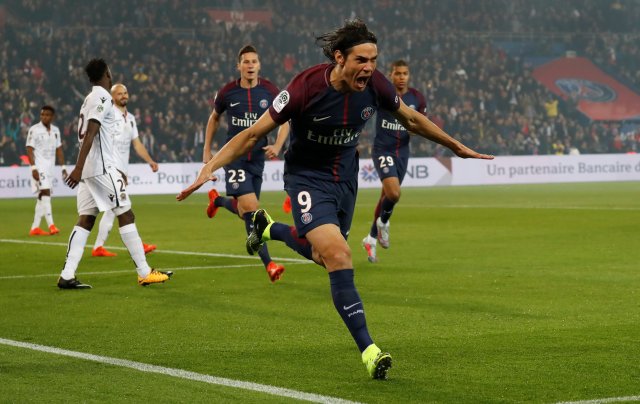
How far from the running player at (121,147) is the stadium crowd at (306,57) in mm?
19303

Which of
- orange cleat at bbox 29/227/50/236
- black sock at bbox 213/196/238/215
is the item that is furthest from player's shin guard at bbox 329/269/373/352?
orange cleat at bbox 29/227/50/236

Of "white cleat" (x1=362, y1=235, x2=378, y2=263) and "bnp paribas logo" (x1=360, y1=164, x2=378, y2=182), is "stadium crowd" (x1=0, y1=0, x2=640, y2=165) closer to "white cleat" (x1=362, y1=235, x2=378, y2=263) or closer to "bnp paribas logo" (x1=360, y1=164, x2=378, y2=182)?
"bnp paribas logo" (x1=360, y1=164, x2=378, y2=182)

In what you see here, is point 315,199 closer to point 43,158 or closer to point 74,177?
point 74,177

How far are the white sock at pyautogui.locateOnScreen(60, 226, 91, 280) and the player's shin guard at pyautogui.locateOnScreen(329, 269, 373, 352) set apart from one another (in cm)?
505

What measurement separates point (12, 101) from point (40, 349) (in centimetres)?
3053

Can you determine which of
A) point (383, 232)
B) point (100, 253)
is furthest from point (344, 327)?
point (100, 253)

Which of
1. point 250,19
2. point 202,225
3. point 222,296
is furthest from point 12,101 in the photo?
point 222,296

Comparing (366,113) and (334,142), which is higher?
(366,113)

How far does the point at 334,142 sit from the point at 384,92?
1.47 ft

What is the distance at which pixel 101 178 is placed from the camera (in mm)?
11133

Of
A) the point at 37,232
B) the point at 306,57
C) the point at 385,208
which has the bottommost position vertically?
the point at 306,57

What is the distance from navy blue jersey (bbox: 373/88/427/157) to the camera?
47.1ft

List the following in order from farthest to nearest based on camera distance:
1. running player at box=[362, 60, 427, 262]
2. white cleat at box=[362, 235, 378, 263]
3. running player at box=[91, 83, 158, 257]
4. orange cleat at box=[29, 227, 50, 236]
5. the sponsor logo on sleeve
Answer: orange cleat at box=[29, 227, 50, 236] < running player at box=[91, 83, 158, 257] < running player at box=[362, 60, 427, 262] < white cleat at box=[362, 235, 378, 263] < the sponsor logo on sleeve

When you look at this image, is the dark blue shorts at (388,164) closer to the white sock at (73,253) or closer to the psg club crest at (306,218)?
the white sock at (73,253)
